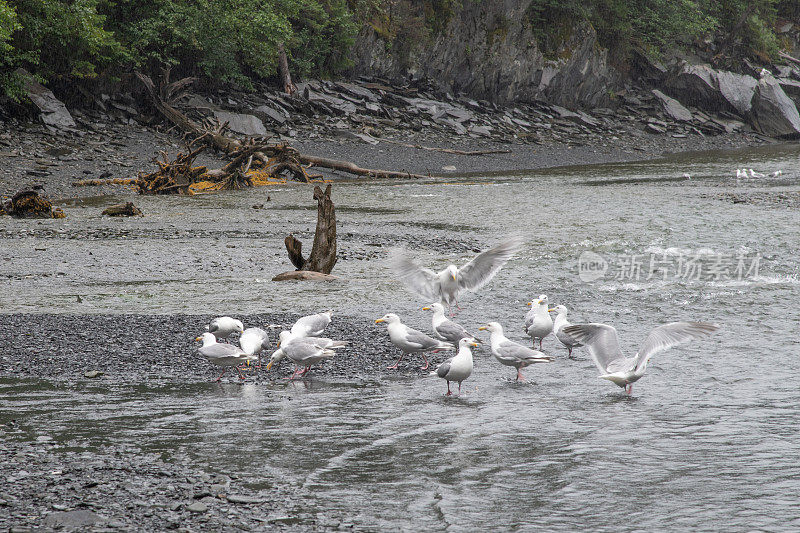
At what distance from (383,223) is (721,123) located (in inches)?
1971

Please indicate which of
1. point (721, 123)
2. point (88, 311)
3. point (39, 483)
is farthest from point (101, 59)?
point (721, 123)

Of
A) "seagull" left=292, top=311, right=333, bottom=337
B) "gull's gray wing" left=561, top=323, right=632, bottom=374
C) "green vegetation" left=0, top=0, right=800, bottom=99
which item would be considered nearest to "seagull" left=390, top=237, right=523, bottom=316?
"seagull" left=292, top=311, right=333, bottom=337

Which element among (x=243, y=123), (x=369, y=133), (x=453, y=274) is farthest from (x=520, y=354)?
(x=369, y=133)

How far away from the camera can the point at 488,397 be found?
872 centimetres

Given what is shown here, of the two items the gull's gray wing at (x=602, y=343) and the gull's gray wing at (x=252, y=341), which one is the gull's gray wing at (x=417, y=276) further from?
the gull's gray wing at (x=602, y=343)

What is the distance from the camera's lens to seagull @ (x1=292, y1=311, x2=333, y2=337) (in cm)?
970

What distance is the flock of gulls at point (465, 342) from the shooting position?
8.36 meters

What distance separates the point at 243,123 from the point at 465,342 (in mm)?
34995

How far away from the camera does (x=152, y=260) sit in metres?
16.3

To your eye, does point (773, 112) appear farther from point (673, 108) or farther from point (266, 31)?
point (266, 31)

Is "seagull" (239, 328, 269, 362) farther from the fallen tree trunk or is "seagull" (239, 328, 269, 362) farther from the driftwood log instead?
the fallen tree trunk

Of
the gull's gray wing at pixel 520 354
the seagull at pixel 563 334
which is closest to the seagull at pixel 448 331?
the gull's gray wing at pixel 520 354

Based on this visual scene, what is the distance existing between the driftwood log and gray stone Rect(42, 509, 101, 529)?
927 cm

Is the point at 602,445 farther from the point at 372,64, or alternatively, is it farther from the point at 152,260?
the point at 372,64
